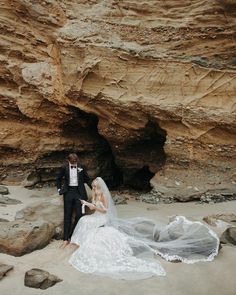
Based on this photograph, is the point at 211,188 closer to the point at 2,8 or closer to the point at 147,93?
the point at 147,93

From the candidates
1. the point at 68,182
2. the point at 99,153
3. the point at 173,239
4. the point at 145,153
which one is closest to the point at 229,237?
the point at 173,239

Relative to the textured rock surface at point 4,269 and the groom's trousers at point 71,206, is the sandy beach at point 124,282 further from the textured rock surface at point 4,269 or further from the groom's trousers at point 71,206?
the groom's trousers at point 71,206

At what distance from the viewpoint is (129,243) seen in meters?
5.82

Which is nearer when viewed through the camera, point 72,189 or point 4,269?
point 4,269

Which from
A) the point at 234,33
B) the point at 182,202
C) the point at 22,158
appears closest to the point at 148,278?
the point at 182,202

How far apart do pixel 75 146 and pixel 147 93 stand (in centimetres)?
293

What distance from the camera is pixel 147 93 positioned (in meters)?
9.77

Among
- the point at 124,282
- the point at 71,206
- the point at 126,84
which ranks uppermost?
the point at 126,84

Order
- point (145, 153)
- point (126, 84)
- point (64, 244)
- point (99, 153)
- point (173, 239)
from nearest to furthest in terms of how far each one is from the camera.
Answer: point (173, 239) → point (64, 244) → point (126, 84) → point (145, 153) → point (99, 153)

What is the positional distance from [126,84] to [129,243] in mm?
4986

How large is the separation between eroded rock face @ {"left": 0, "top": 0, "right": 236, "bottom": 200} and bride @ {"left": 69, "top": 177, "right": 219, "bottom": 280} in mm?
3027

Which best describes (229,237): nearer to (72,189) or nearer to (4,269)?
(72,189)

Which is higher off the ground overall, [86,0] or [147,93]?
[86,0]

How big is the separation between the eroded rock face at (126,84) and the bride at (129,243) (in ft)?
9.93
